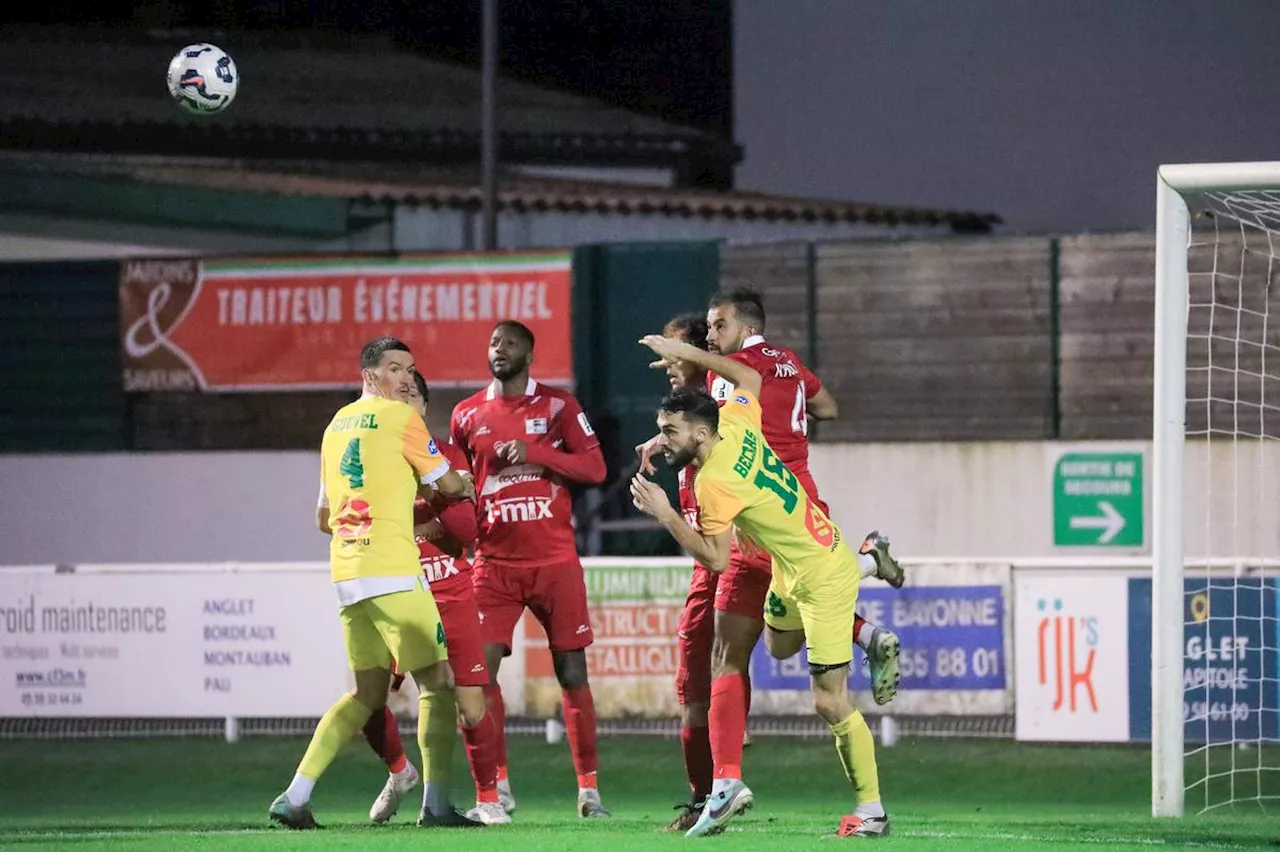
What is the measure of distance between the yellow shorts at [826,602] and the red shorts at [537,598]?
1855mm

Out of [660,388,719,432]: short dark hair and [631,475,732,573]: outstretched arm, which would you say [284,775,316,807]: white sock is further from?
[660,388,719,432]: short dark hair

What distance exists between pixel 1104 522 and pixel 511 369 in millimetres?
11254

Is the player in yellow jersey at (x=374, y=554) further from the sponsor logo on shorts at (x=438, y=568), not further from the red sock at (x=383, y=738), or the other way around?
the red sock at (x=383, y=738)

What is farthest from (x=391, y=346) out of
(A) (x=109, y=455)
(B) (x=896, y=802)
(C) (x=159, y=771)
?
(A) (x=109, y=455)

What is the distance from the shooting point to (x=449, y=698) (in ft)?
30.8

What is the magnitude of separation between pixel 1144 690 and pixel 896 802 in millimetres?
2043

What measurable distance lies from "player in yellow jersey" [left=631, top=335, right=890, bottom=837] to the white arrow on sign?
12107 millimetres

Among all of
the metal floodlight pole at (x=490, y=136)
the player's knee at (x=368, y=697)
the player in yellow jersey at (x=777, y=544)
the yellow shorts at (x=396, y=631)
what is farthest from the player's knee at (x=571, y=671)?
the metal floodlight pole at (x=490, y=136)

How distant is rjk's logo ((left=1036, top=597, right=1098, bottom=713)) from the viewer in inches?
517

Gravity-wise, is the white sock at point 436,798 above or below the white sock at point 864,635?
below

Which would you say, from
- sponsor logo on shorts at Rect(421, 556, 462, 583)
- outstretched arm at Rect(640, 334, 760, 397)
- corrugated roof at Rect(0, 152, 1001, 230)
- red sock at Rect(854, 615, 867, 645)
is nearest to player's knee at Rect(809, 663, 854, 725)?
red sock at Rect(854, 615, 867, 645)

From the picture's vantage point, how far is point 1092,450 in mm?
20234

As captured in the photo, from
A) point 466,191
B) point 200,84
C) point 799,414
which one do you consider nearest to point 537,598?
point 799,414

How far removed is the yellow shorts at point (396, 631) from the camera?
8906mm
